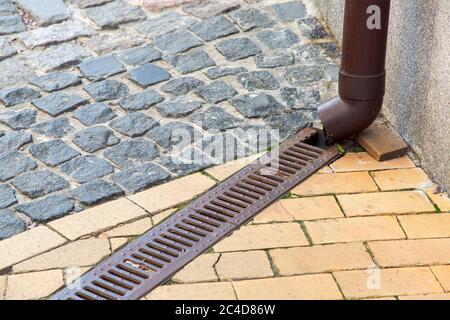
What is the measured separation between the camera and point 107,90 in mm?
4734

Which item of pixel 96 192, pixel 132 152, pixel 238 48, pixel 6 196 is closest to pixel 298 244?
pixel 96 192

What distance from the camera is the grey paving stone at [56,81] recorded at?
4.75m

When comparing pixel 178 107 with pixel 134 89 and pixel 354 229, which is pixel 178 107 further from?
pixel 354 229

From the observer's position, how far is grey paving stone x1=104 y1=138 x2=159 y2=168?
4180 mm

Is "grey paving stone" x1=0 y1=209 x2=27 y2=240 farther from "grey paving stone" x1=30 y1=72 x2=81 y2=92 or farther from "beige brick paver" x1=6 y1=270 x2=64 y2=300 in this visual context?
"grey paving stone" x1=30 y1=72 x2=81 y2=92

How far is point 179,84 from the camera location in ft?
15.7

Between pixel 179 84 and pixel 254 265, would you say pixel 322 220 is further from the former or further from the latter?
pixel 179 84

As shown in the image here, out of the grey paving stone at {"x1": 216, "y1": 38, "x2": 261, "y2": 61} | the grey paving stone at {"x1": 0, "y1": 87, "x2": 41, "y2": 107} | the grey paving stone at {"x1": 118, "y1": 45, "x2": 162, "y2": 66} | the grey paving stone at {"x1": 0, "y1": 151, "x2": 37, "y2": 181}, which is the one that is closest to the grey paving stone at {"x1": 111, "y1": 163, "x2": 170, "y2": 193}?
the grey paving stone at {"x1": 0, "y1": 151, "x2": 37, "y2": 181}

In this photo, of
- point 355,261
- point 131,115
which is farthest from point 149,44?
point 355,261

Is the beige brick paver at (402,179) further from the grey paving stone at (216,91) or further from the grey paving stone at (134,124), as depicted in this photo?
the grey paving stone at (134,124)

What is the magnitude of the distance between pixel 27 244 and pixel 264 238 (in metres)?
0.94

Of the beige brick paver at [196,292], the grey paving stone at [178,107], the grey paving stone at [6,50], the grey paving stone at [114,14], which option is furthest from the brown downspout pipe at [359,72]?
the grey paving stone at [6,50]

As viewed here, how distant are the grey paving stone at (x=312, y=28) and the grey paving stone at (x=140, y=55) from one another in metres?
0.86
